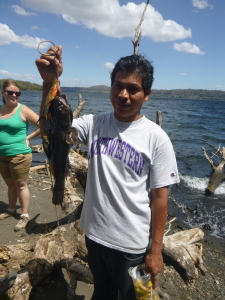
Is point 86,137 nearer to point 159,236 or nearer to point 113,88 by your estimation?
point 113,88

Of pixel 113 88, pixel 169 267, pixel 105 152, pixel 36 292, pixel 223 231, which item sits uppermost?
pixel 113 88

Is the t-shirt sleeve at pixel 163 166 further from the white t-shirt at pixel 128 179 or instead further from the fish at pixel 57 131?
the fish at pixel 57 131

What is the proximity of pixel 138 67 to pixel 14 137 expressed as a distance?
10.8 feet

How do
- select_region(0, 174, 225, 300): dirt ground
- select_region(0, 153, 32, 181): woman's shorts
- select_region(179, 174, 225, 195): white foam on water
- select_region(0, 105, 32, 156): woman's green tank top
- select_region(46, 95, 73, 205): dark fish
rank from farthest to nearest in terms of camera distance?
1. select_region(179, 174, 225, 195): white foam on water
2. select_region(0, 153, 32, 181): woman's shorts
3. select_region(0, 105, 32, 156): woman's green tank top
4. select_region(0, 174, 225, 300): dirt ground
5. select_region(46, 95, 73, 205): dark fish

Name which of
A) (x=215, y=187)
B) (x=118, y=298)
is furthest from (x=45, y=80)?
(x=215, y=187)

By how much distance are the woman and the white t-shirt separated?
257cm

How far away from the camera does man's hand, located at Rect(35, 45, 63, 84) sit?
87.1 inches

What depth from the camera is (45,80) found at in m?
2.36

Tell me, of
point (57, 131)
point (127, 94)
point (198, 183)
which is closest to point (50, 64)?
point (57, 131)

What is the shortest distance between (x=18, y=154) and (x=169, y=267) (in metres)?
3.64

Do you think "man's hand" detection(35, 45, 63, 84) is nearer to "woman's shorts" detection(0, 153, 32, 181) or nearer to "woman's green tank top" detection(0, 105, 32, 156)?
"woman's green tank top" detection(0, 105, 32, 156)

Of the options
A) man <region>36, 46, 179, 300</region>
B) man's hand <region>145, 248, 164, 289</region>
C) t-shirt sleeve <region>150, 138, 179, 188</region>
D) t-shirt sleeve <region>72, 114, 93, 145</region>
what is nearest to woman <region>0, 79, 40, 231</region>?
t-shirt sleeve <region>72, 114, 93, 145</region>

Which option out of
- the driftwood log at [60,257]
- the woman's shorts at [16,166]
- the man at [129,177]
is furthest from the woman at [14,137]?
the man at [129,177]

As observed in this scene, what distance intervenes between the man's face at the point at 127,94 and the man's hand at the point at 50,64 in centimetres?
54
